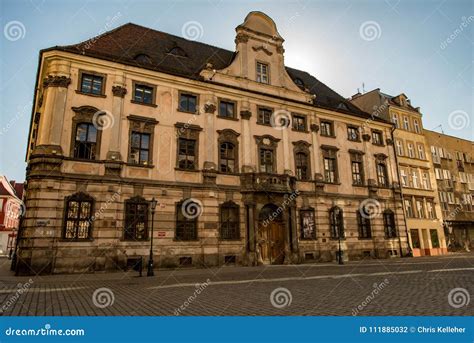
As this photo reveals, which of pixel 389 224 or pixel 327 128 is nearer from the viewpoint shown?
pixel 327 128

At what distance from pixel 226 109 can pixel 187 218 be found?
871cm

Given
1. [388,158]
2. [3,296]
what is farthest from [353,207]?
[3,296]

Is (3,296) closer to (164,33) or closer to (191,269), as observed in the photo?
(191,269)

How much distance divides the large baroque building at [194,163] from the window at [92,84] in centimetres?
6

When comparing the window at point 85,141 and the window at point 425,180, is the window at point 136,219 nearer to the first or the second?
the window at point 85,141

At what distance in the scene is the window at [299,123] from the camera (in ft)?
87.8

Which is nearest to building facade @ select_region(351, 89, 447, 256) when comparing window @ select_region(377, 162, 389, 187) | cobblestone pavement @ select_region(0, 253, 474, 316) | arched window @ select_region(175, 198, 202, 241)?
window @ select_region(377, 162, 389, 187)
